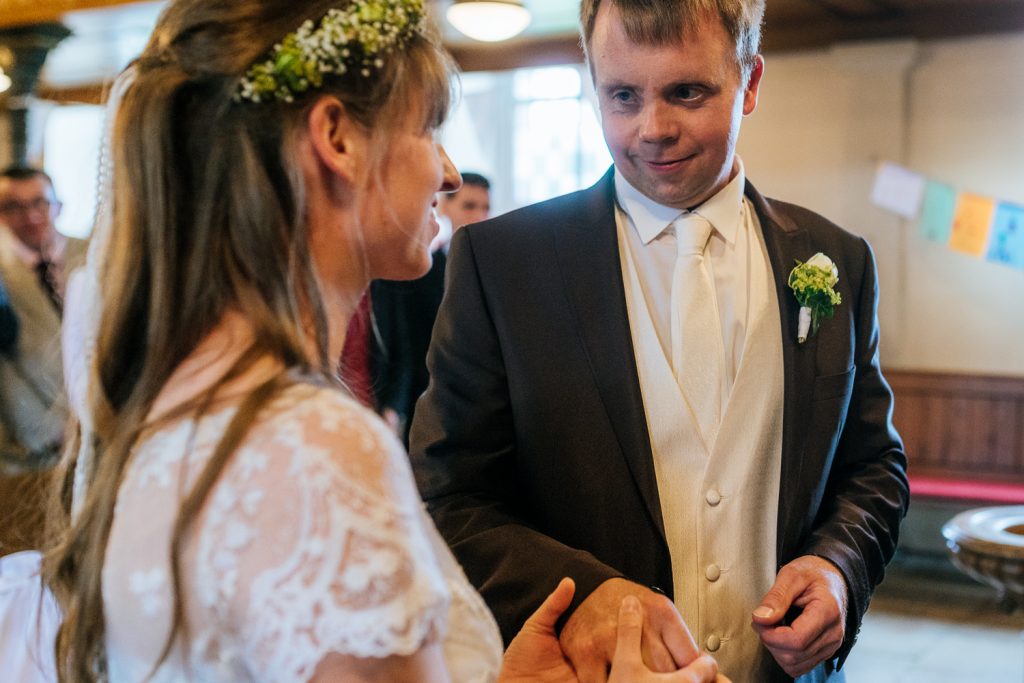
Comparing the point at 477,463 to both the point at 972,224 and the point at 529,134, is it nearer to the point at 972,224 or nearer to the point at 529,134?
the point at 972,224

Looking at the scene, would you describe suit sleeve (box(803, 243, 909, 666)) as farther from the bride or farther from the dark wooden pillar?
the dark wooden pillar

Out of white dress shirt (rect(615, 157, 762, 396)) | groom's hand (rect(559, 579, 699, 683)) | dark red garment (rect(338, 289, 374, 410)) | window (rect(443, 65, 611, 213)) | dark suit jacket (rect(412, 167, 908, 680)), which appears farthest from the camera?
window (rect(443, 65, 611, 213))

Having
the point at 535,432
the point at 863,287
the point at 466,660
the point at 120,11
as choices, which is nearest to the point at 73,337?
the point at 535,432

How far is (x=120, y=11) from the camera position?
879cm

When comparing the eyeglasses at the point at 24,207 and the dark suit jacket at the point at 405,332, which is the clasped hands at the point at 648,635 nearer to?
the dark suit jacket at the point at 405,332

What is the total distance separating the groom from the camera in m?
1.97

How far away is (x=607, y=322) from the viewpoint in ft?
6.64

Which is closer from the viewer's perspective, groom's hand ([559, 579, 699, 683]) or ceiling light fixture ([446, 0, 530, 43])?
groom's hand ([559, 579, 699, 683])

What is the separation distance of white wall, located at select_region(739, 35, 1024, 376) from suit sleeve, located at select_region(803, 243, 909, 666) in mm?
6884

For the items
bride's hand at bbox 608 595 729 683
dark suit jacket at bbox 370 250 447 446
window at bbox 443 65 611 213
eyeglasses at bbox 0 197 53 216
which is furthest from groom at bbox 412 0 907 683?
window at bbox 443 65 611 213

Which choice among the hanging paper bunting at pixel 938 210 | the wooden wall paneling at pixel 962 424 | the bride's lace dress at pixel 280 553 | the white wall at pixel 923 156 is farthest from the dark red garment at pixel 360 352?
the hanging paper bunting at pixel 938 210

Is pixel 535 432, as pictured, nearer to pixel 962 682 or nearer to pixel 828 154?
pixel 962 682

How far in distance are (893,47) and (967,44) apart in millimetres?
531

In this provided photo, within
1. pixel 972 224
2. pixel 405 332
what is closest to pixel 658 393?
pixel 405 332
